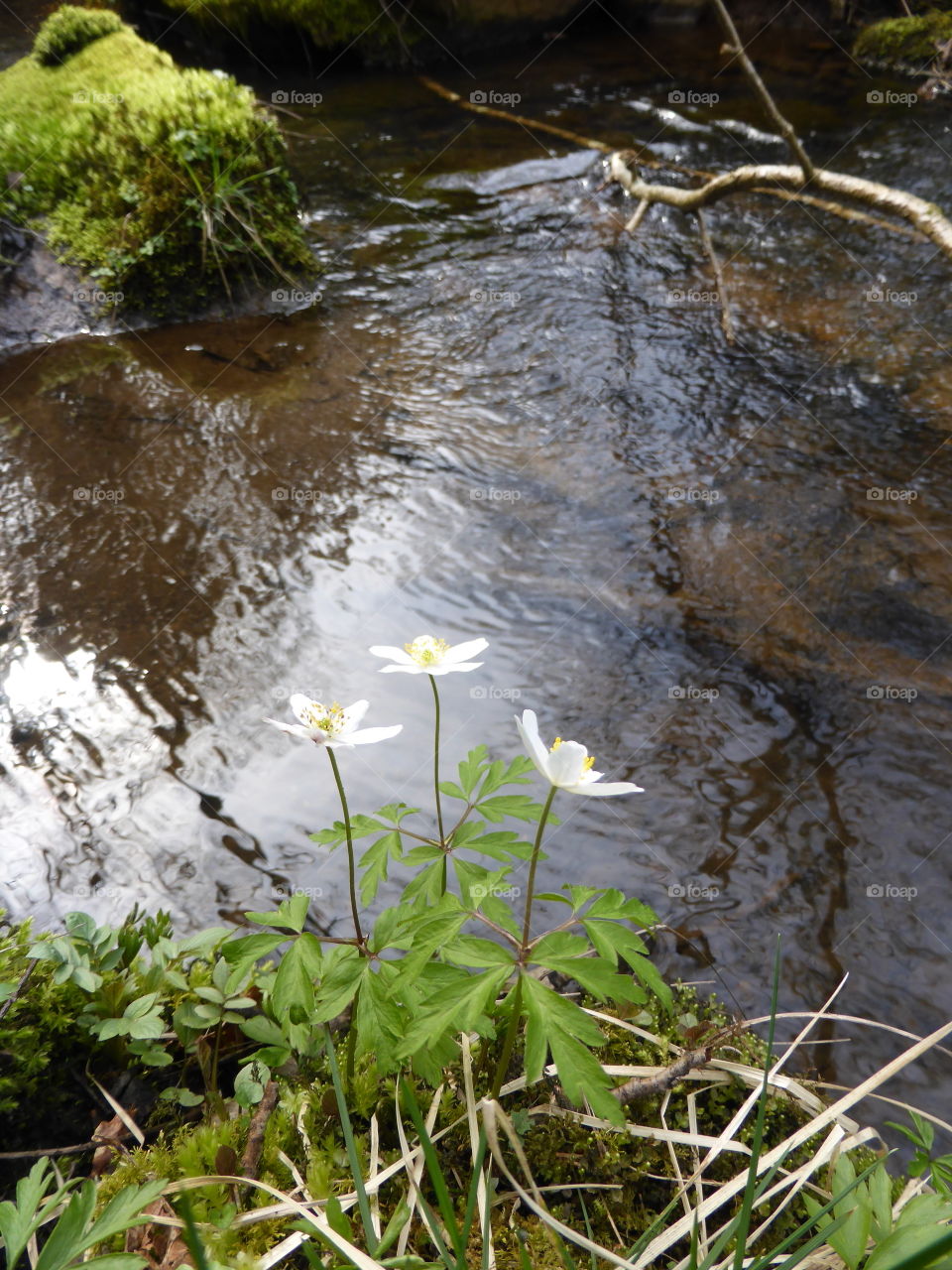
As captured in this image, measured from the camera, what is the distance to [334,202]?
7.82 m

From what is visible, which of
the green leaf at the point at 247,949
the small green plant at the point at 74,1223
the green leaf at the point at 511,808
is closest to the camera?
the small green plant at the point at 74,1223

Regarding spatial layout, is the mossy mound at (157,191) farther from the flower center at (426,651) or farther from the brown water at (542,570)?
the flower center at (426,651)

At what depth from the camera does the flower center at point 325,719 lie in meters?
1.80

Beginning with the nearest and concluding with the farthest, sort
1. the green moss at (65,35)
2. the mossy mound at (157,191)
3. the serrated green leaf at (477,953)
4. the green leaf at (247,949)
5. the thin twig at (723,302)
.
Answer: the serrated green leaf at (477,953) → the green leaf at (247,949) → the thin twig at (723,302) → the mossy mound at (157,191) → the green moss at (65,35)

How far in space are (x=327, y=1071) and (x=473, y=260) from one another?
6.44m

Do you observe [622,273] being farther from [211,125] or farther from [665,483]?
[211,125]

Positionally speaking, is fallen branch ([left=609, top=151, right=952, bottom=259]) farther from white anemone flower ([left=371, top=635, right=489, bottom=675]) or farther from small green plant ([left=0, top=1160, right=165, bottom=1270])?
small green plant ([left=0, top=1160, right=165, bottom=1270])

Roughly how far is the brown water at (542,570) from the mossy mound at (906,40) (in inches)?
201

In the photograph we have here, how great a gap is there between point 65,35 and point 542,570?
7.86 metres

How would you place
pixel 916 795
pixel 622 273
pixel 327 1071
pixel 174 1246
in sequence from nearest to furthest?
pixel 174 1246
pixel 327 1071
pixel 916 795
pixel 622 273

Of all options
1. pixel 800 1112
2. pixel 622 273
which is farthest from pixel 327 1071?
pixel 622 273

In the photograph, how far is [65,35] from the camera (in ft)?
26.3

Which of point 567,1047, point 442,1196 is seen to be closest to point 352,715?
point 567,1047

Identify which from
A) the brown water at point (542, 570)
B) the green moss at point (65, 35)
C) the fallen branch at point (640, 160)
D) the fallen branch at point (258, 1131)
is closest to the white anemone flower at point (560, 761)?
the fallen branch at point (258, 1131)
